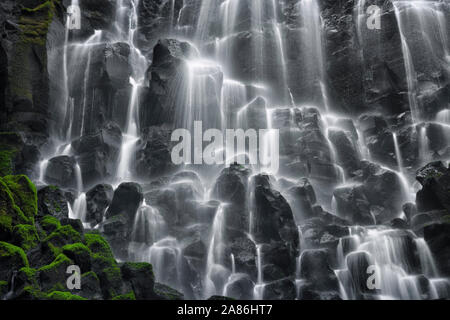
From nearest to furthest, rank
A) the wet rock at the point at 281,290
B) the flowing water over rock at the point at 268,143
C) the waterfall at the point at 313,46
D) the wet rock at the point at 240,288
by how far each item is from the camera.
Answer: the wet rock at the point at 281,290 → the wet rock at the point at 240,288 → the flowing water over rock at the point at 268,143 → the waterfall at the point at 313,46

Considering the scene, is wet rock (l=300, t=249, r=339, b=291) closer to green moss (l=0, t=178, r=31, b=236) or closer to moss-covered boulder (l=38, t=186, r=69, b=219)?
moss-covered boulder (l=38, t=186, r=69, b=219)

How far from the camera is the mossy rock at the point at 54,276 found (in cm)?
1273

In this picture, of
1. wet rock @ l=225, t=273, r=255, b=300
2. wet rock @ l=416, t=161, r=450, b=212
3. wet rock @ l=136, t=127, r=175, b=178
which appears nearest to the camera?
wet rock @ l=225, t=273, r=255, b=300

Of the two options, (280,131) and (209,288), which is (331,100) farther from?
(209,288)

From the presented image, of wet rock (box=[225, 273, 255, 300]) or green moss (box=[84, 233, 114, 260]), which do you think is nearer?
green moss (box=[84, 233, 114, 260])

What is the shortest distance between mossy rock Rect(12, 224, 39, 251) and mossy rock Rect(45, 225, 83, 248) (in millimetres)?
672

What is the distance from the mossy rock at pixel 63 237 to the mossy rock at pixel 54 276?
42.7 inches

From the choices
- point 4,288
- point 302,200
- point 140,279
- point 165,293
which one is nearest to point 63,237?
point 4,288

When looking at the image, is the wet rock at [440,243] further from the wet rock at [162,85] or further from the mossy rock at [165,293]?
the wet rock at [162,85]

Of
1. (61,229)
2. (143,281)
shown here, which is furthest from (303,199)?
(61,229)
